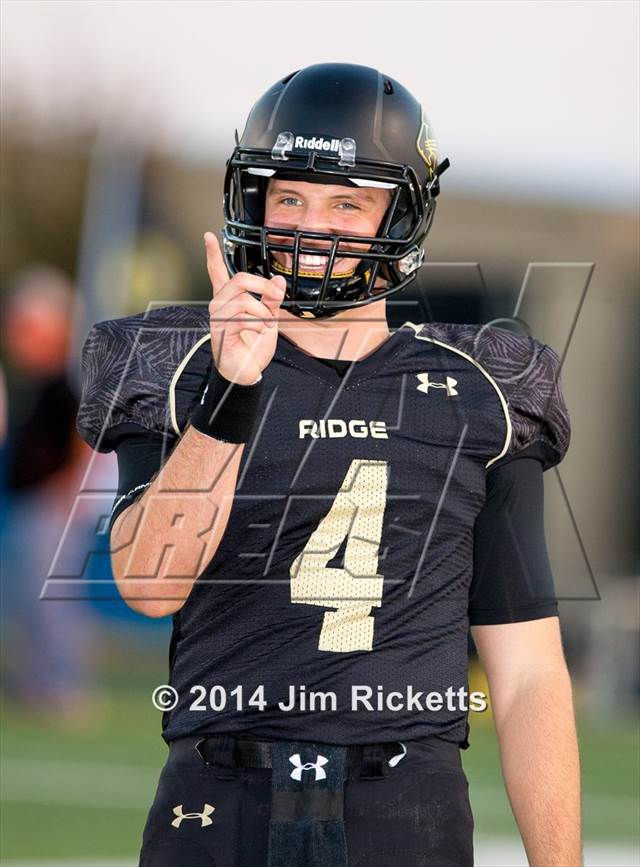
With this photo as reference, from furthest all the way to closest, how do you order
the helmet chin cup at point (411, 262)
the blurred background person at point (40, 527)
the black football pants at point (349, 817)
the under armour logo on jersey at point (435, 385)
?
the blurred background person at point (40, 527) < the helmet chin cup at point (411, 262) < the under armour logo on jersey at point (435, 385) < the black football pants at point (349, 817)

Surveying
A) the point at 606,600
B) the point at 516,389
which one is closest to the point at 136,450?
the point at 516,389

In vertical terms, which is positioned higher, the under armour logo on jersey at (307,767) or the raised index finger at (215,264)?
the raised index finger at (215,264)

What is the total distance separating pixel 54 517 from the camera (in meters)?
9.16

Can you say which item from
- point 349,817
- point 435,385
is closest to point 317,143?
point 435,385

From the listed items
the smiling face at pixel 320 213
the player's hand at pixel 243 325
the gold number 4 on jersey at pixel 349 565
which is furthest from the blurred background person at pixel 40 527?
the player's hand at pixel 243 325

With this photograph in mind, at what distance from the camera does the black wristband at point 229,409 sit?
244cm

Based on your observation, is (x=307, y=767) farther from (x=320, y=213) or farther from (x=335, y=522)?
(x=320, y=213)

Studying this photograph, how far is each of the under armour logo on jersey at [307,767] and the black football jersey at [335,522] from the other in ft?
0.14

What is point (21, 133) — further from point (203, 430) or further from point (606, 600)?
point (203, 430)

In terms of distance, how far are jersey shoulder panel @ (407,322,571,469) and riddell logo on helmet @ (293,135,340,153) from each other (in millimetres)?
413

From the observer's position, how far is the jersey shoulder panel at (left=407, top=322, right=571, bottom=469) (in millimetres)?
2941

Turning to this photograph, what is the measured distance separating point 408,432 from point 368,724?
58 centimetres

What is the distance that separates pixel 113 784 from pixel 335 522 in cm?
476

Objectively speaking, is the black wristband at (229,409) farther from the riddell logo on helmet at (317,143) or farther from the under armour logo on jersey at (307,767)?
the riddell logo on helmet at (317,143)
